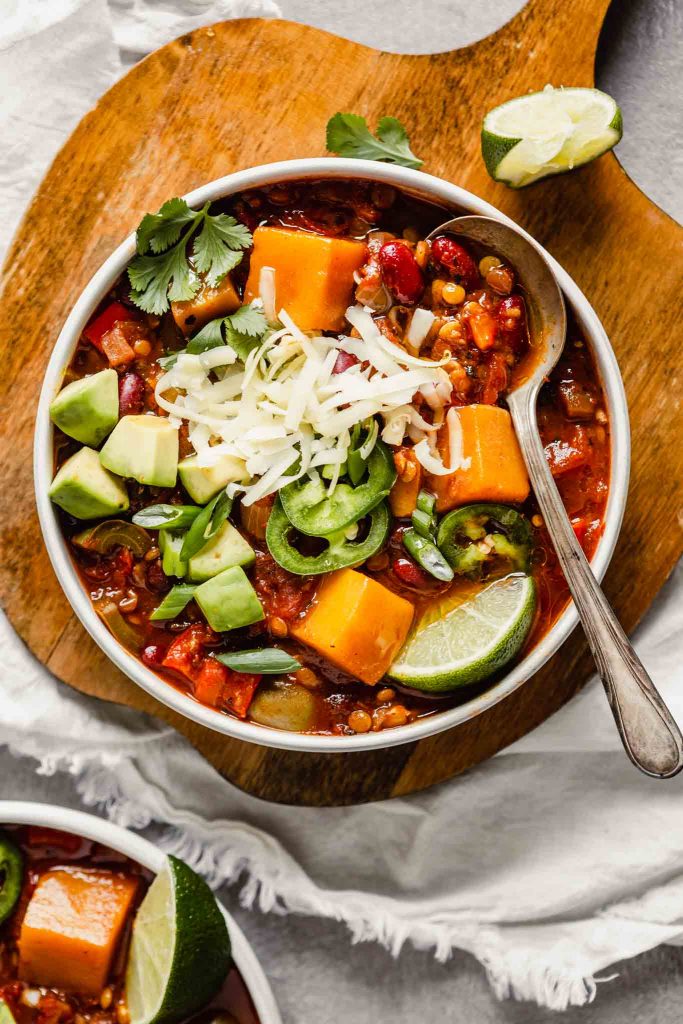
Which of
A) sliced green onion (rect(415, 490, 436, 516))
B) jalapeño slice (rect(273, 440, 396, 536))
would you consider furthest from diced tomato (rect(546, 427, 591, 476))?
jalapeño slice (rect(273, 440, 396, 536))

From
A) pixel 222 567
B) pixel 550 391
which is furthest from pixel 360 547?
pixel 550 391

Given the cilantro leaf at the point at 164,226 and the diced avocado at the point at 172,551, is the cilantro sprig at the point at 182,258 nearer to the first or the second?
the cilantro leaf at the point at 164,226

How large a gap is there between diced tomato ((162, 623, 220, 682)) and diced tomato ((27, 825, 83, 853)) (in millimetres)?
771

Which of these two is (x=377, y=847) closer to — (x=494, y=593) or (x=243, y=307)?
(x=494, y=593)

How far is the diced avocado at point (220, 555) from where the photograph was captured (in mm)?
3010

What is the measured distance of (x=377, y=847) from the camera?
137 inches

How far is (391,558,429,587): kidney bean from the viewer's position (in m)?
3.03

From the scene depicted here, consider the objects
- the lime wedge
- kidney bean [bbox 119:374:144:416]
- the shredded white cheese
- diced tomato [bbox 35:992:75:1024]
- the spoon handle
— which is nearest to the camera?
the spoon handle

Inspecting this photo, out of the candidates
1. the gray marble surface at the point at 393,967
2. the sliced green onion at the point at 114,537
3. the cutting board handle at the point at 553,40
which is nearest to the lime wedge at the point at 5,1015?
the gray marble surface at the point at 393,967

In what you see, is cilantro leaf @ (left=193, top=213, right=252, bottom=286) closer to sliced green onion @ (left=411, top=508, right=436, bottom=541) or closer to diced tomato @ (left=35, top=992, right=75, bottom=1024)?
sliced green onion @ (left=411, top=508, right=436, bottom=541)

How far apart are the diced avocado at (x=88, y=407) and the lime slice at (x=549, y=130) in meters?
1.38

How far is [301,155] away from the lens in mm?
3232

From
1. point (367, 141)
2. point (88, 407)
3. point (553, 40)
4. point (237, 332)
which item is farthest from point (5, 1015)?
point (553, 40)

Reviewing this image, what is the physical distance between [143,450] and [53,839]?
1424 millimetres
